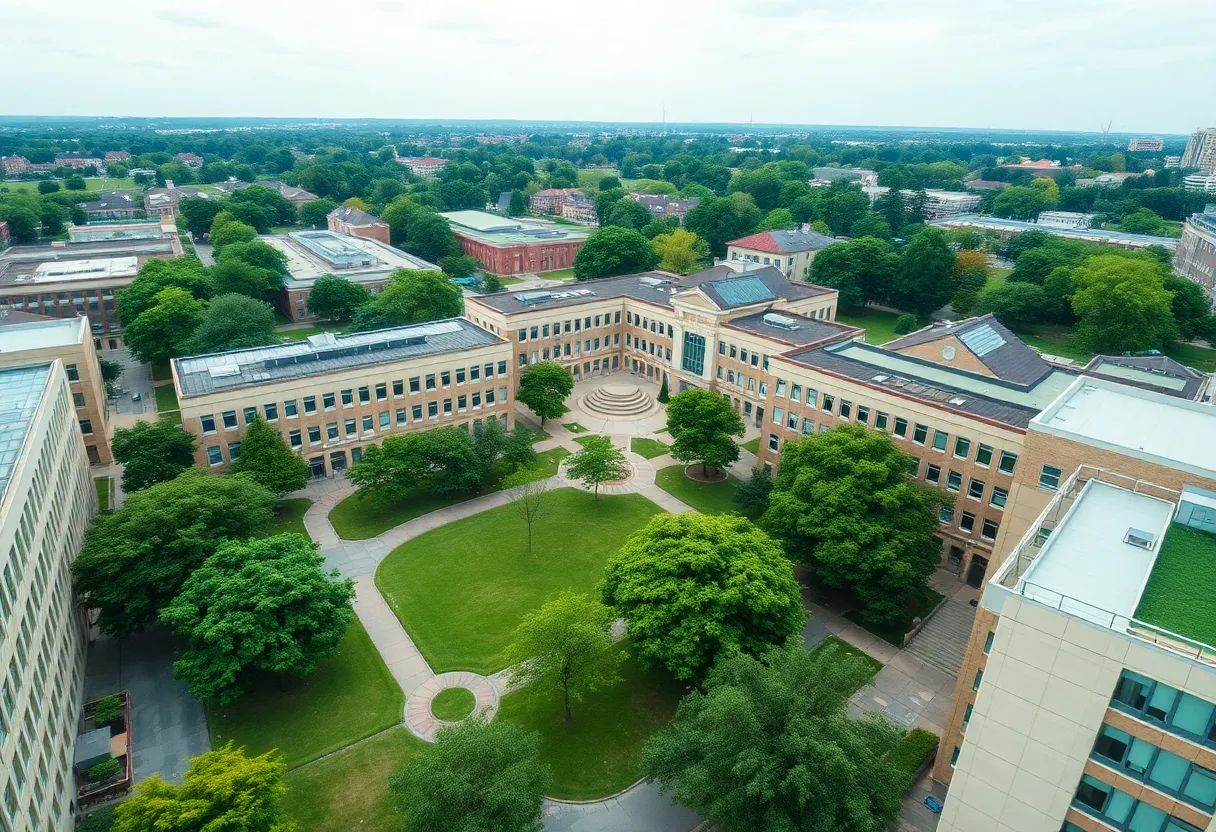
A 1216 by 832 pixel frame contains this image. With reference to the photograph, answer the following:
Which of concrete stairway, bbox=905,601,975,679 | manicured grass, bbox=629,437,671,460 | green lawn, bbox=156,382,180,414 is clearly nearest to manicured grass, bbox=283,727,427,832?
concrete stairway, bbox=905,601,975,679

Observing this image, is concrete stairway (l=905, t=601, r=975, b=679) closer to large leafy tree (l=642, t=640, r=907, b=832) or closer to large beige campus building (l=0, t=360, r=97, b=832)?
large leafy tree (l=642, t=640, r=907, b=832)

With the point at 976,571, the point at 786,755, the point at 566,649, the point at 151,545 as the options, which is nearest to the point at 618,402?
the point at 976,571

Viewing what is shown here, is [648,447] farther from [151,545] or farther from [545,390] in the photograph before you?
[151,545]

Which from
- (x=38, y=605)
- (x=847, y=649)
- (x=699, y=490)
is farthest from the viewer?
(x=699, y=490)

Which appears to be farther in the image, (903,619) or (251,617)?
(903,619)

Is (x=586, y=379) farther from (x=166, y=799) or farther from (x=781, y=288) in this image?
(x=166, y=799)
